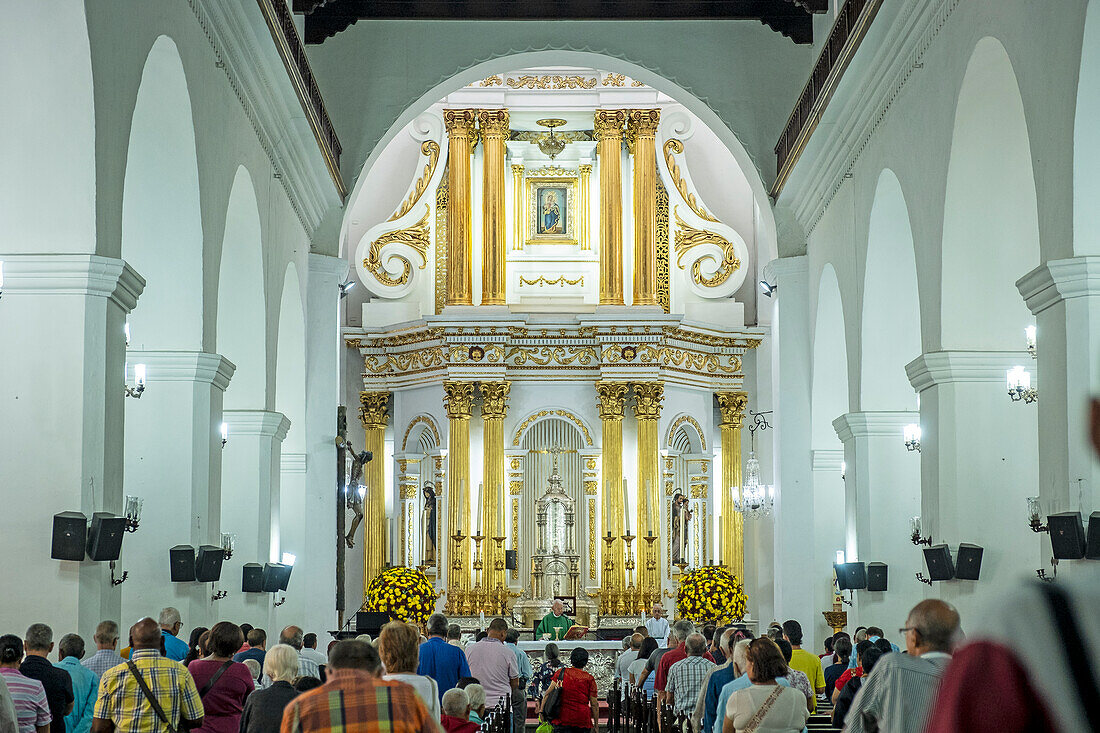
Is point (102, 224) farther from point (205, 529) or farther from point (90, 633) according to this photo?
point (205, 529)

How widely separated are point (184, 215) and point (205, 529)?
276 cm

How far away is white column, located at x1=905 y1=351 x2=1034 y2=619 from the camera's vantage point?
1155 centimetres

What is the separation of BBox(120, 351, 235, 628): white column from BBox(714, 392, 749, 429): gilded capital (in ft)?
55.1

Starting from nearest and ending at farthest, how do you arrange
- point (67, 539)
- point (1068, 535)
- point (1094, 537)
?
point (1094, 537), point (1068, 535), point (67, 539)

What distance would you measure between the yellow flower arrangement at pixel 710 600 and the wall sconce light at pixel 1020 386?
977cm

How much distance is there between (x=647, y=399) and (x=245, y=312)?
41.6ft

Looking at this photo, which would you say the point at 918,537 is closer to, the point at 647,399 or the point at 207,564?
the point at 207,564

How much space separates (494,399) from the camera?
2714 cm

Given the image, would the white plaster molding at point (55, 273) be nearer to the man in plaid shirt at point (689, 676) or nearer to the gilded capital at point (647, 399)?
the man in plaid shirt at point (689, 676)

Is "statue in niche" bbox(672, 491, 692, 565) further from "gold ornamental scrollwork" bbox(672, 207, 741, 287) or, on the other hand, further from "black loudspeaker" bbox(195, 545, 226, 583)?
"black loudspeaker" bbox(195, 545, 226, 583)

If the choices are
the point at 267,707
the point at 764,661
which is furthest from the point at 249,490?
the point at 764,661

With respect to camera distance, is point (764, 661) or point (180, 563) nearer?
Result: point (764, 661)

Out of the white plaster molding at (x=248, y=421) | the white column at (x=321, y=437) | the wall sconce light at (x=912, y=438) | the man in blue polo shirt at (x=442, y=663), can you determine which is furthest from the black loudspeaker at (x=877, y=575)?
the white column at (x=321, y=437)

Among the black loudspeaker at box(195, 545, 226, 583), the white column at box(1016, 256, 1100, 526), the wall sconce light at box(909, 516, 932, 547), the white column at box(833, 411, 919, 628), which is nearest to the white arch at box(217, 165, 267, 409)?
the black loudspeaker at box(195, 545, 226, 583)
